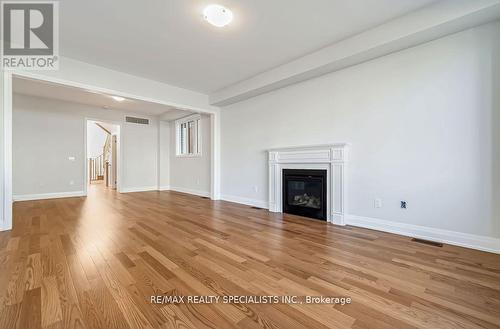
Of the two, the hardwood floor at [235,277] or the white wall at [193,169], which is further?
the white wall at [193,169]

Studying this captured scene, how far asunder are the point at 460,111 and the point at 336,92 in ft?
5.00

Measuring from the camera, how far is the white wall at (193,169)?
604 cm

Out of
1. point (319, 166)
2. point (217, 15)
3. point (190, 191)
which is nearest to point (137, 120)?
point (190, 191)

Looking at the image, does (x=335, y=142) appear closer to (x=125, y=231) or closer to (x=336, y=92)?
(x=336, y=92)

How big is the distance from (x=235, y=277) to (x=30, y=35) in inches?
158

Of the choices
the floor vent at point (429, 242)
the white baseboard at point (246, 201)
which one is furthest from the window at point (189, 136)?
the floor vent at point (429, 242)

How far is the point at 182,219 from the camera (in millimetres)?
3496

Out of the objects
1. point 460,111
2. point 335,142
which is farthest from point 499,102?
point 335,142

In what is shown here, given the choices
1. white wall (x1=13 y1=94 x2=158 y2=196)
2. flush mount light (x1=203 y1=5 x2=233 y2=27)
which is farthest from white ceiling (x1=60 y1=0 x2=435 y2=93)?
white wall (x1=13 y1=94 x2=158 y2=196)

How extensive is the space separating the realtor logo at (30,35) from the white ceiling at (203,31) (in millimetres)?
119

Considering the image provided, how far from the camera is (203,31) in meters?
2.78

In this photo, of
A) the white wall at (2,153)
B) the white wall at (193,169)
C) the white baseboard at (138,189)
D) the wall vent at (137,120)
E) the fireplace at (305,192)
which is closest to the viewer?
the white wall at (2,153)

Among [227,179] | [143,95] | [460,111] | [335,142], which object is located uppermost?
[143,95]

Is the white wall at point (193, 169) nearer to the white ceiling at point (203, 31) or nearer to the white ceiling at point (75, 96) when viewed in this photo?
the white ceiling at point (75, 96)
